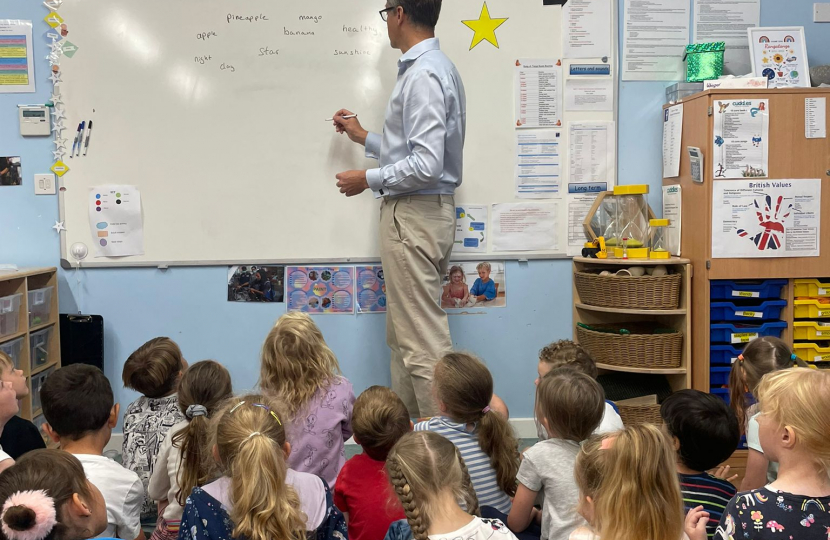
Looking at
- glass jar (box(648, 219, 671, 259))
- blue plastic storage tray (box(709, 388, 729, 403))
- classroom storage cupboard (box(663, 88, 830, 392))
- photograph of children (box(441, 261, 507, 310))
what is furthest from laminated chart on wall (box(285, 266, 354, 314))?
blue plastic storage tray (box(709, 388, 729, 403))

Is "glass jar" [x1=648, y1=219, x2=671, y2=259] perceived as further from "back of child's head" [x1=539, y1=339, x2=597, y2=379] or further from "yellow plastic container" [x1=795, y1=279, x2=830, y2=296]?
"back of child's head" [x1=539, y1=339, x2=597, y2=379]

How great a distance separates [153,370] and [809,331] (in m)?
2.71

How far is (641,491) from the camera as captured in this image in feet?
4.54

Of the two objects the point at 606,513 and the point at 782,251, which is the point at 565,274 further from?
the point at 606,513

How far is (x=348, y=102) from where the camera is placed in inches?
139

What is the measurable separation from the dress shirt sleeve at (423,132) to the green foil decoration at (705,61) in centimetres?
132

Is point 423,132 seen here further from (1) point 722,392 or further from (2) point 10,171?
(2) point 10,171

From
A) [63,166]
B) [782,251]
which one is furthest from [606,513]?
[63,166]

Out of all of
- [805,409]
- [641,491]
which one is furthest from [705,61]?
[641,491]

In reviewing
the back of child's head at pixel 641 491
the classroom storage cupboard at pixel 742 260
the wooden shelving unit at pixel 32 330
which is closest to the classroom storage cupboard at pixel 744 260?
the classroom storage cupboard at pixel 742 260

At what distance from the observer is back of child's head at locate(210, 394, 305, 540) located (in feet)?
4.92

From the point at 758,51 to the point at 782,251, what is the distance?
0.92m

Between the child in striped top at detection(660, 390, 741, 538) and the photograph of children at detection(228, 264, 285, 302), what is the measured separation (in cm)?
218

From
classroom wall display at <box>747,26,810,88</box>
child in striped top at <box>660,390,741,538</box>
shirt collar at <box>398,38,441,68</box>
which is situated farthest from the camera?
classroom wall display at <box>747,26,810,88</box>
